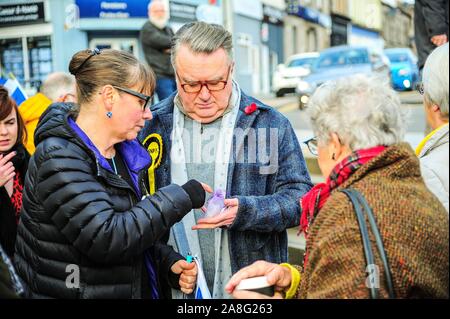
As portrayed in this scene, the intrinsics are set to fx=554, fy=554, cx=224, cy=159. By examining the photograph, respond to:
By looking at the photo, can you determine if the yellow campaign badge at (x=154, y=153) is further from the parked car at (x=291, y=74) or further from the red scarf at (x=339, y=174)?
the parked car at (x=291, y=74)

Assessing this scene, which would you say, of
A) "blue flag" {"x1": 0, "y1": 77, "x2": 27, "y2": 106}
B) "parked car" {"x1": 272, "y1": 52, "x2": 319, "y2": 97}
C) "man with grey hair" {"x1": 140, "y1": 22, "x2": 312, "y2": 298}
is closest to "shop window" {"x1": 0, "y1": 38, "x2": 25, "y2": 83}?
"parked car" {"x1": 272, "y1": 52, "x2": 319, "y2": 97}

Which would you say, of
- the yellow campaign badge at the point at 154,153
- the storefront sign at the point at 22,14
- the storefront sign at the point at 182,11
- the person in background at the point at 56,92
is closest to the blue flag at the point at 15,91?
the person in background at the point at 56,92

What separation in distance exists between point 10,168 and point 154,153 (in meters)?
0.80

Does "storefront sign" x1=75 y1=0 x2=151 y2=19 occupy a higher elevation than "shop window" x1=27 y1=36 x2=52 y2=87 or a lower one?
higher

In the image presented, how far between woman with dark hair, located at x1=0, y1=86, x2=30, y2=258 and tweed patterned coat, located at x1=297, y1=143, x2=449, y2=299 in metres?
1.75

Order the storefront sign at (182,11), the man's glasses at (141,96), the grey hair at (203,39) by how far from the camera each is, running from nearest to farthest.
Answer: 1. the man's glasses at (141,96)
2. the grey hair at (203,39)
3. the storefront sign at (182,11)

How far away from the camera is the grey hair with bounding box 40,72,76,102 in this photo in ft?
14.0

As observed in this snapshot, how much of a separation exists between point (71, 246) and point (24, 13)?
16.6 m

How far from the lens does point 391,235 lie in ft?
4.75

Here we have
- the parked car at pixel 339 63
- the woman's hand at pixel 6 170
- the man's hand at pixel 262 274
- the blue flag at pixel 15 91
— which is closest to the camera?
the man's hand at pixel 262 274

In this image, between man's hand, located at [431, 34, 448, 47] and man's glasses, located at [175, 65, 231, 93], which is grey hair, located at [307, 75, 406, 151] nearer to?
man's glasses, located at [175, 65, 231, 93]

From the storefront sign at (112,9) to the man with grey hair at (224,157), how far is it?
15874mm

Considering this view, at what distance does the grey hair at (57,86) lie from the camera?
4.28m
